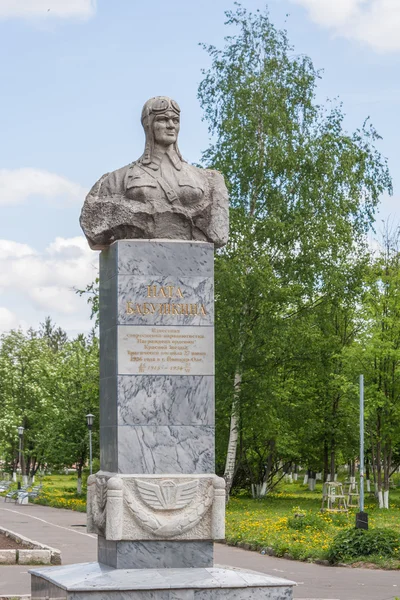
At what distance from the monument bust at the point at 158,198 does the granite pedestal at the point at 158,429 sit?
9.1 inches

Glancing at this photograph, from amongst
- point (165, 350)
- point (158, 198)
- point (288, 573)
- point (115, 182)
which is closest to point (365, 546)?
point (288, 573)

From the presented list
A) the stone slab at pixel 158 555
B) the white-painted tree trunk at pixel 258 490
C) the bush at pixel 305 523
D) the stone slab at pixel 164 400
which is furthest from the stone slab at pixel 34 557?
the white-painted tree trunk at pixel 258 490

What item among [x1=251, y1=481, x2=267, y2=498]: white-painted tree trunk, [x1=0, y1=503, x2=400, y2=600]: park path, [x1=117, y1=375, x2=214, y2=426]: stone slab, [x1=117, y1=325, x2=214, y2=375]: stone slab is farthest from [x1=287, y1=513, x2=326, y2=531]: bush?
[x1=251, y1=481, x2=267, y2=498]: white-painted tree trunk

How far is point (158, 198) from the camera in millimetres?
11344

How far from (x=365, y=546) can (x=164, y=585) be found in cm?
856

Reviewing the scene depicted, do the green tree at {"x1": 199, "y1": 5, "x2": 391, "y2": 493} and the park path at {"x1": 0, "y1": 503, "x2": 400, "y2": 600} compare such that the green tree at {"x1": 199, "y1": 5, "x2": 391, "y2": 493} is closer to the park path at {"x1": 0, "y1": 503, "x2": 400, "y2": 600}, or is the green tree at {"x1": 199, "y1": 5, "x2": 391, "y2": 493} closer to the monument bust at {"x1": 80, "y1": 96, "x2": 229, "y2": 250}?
the park path at {"x1": 0, "y1": 503, "x2": 400, "y2": 600}

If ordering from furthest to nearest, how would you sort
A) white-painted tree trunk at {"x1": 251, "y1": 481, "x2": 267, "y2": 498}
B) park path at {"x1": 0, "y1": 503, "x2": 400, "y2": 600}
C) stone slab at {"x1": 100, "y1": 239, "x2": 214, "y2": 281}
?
white-painted tree trunk at {"x1": 251, "y1": 481, "x2": 267, "y2": 498}, park path at {"x1": 0, "y1": 503, "x2": 400, "y2": 600}, stone slab at {"x1": 100, "y1": 239, "x2": 214, "y2": 281}

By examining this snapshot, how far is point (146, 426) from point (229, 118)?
78.8 feet

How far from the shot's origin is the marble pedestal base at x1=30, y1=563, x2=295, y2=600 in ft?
32.8

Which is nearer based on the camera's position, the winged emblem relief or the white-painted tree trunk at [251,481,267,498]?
the winged emblem relief

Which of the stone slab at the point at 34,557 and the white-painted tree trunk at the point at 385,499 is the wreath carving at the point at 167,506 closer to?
the stone slab at the point at 34,557

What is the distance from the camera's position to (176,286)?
11148 millimetres

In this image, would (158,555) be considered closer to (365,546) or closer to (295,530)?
(365,546)

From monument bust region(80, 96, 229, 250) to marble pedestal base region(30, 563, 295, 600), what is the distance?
342 cm
